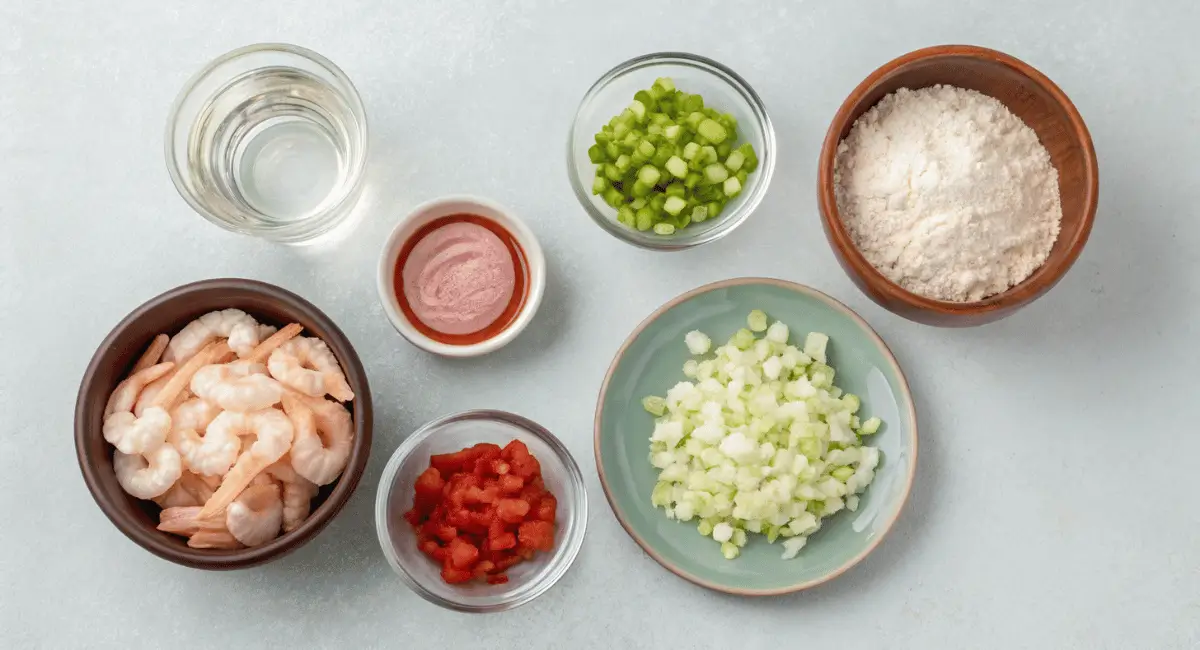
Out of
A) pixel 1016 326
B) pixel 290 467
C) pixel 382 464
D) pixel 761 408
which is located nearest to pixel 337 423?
pixel 290 467

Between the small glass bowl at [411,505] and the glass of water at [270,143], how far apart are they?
43cm

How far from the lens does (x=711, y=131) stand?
5.41ft

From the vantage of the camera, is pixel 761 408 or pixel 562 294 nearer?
pixel 761 408

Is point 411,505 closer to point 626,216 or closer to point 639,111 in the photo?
point 626,216

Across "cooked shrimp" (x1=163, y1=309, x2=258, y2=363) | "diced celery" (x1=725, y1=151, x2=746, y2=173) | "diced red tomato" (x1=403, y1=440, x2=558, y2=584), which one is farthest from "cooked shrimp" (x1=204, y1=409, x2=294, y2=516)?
"diced celery" (x1=725, y1=151, x2=746, y2=173)

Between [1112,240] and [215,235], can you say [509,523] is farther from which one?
[1112,240]

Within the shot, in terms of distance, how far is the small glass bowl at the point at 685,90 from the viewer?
172 centimetres

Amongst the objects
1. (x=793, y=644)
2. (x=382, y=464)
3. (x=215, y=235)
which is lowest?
(x=793, y=644)

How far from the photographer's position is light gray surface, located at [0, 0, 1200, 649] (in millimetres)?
1751

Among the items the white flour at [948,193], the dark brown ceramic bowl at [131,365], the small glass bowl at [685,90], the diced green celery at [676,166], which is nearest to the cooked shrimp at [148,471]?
the dark brown ceramic bowl at [131,365]

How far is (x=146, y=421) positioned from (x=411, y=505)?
45 centimetres

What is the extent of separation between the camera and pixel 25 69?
182 centimetres

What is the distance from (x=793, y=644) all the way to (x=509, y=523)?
1.96 feet

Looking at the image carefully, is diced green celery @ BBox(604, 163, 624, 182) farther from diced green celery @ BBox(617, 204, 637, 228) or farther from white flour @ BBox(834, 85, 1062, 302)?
white flour @ BBox(834, 85, 1062, 302)
